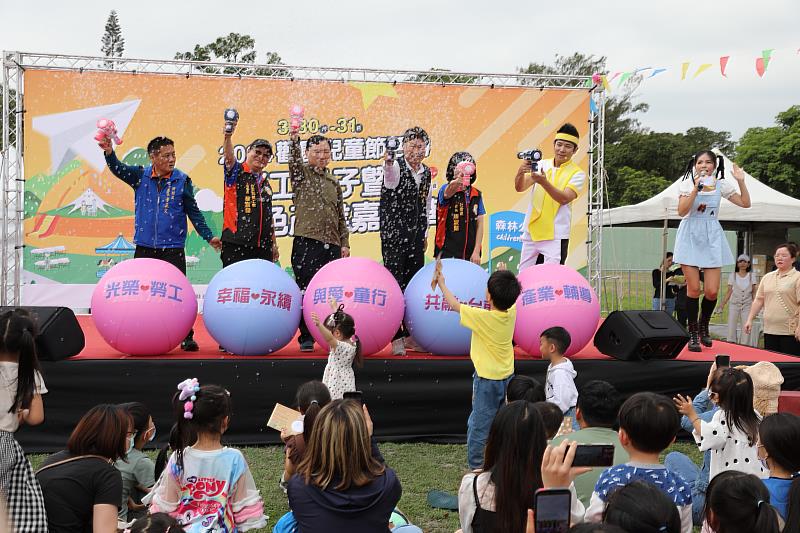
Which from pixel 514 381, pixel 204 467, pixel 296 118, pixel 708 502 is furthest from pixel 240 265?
pixel 708 502

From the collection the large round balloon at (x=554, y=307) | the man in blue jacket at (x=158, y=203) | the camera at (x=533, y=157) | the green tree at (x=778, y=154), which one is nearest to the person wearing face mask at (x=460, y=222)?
the camera at (x=533, y=157)

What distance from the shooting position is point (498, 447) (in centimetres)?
220

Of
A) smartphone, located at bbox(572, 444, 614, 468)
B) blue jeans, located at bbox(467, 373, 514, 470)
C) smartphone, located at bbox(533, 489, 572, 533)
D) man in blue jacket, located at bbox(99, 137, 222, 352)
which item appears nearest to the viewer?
smartphone, located at bbox(533, 489, 572, 533)

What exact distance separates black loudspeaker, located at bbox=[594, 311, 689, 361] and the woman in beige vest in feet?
3.78

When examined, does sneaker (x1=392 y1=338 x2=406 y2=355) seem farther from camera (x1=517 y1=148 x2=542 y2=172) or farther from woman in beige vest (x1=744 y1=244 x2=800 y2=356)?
woman in beige vest (x1=744 y1=244 x2=800 y2=356)

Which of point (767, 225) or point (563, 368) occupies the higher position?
point (767, 225)

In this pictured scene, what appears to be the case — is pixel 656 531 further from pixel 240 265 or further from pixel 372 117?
pixel 372 117

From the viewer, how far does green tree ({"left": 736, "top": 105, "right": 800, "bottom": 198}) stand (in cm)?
2127

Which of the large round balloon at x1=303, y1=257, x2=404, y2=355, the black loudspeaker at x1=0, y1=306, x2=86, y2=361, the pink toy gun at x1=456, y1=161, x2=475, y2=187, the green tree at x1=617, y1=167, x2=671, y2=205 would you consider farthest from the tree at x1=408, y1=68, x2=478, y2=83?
the green tree at x1=617, y1=167, x2=671, y2=205

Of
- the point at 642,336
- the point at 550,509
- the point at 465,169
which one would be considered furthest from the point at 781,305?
the point at 550,509

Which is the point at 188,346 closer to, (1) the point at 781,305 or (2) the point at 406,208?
(2) the point at 406,208

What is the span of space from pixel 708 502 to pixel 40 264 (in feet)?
25.7

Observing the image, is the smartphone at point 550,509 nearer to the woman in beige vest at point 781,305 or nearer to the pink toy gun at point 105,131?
the pink toy gun at point 105,131

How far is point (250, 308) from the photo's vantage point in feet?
16.0
